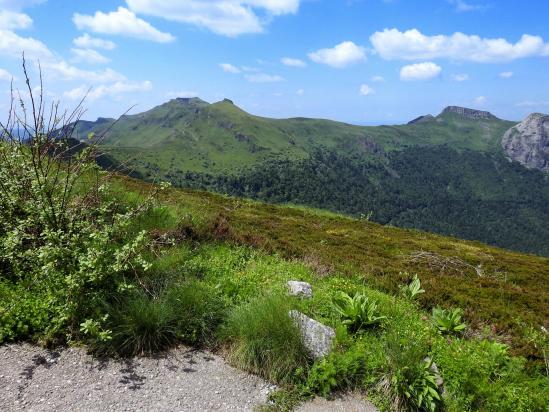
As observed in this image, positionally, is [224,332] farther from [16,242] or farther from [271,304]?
[16,242]

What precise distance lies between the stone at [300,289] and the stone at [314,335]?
112cm

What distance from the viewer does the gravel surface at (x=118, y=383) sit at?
566 centimetres

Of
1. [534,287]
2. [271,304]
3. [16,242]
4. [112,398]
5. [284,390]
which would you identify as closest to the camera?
[112,398]

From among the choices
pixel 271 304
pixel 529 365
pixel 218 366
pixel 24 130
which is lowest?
pixel 529 365

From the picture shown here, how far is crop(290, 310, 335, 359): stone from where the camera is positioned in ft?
23.2

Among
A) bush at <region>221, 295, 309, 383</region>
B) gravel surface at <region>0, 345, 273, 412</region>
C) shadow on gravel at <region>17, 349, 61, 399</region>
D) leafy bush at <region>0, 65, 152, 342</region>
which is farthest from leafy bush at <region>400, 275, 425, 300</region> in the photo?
shadow on gravel at <region>17, 349, 61, 399</region>

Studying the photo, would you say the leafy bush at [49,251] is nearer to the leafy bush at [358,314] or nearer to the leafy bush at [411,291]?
the leafy bush at [358,314]

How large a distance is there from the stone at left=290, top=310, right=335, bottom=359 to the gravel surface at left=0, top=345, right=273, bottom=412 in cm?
101

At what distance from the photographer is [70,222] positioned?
7512mm

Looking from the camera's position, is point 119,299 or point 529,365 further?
point 529,365

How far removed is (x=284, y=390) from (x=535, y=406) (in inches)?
164

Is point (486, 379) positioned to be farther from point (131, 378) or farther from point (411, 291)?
point (131, 378)

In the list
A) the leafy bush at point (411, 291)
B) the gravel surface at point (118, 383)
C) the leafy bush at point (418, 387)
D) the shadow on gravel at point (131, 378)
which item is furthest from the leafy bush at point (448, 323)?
the shadow on gravel at point (131, 378)

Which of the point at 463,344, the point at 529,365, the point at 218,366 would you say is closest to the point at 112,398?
the point at 218,366
